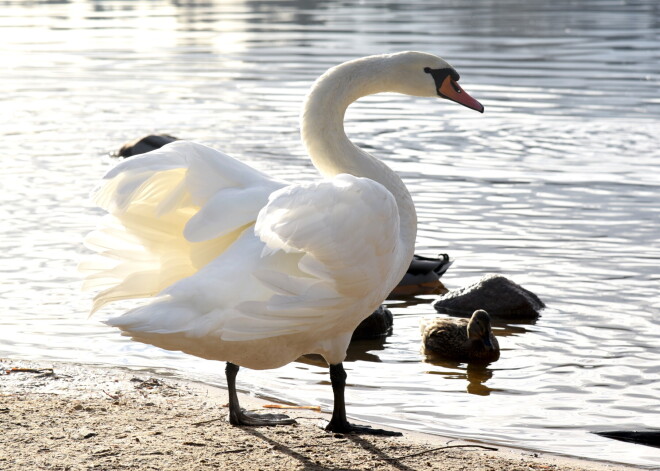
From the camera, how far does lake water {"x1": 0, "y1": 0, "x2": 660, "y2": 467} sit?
672 centimetres

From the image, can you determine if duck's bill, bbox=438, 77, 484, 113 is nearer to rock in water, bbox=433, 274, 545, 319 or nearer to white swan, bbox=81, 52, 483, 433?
white swan, bbox=81, 52, 483, 433

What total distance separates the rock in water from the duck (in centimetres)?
74

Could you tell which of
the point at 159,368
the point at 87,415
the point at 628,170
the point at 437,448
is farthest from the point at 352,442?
the point at 628,170

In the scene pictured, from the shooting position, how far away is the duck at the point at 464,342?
7.31 metres

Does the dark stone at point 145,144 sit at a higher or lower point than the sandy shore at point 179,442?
lower

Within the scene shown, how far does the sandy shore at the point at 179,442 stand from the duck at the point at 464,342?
1517 mm

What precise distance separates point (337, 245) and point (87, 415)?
1.89 meters

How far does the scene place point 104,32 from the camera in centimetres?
3434

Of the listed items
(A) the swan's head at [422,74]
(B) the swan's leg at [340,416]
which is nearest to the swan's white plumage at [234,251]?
(B) the swan's leg at [340,416]

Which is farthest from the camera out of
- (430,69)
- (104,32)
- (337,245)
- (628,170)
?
(104,32)

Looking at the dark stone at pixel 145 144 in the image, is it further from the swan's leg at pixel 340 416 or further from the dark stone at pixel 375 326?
the swan's leg at pixel 340 416

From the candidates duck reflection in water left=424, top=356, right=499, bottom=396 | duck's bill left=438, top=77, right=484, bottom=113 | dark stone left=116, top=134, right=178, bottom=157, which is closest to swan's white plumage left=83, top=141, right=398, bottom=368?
duck's bill left=438, top=77, right=484, bottom=113

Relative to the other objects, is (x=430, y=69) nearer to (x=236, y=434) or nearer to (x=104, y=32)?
(x=236, y=434)

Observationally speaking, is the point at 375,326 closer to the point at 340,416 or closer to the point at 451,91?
the point at 340,416
